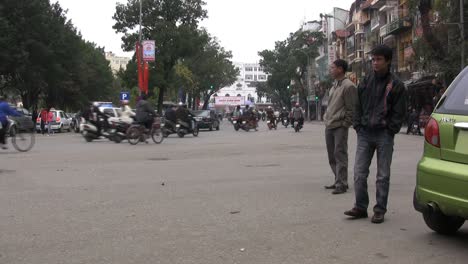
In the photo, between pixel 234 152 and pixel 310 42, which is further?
pixel 310 42

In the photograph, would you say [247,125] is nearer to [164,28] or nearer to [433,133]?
[164,28]

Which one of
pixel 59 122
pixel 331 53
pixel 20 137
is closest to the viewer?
pixel 20 137

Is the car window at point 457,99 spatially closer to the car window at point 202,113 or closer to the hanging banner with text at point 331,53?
the car window at point 202,113

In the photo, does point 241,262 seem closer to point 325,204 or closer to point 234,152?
point 325,204

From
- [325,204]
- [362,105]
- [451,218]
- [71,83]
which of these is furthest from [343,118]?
[71,83]

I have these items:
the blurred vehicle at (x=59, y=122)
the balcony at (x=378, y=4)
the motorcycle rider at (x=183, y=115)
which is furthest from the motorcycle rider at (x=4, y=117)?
the balcony at (x=378, y=4)

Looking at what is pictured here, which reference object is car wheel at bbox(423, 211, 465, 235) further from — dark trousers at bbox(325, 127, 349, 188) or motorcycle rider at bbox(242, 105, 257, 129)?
motorcycle rider at bbox(242, 105, 257, 129)

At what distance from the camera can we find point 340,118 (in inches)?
337

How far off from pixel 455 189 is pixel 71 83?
55904 millimetres

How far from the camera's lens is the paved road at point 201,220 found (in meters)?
5.27

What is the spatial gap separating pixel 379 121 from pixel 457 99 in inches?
43.2

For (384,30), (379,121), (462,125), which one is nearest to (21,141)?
(379,121)

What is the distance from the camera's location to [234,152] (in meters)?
17.2

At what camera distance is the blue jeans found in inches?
257
